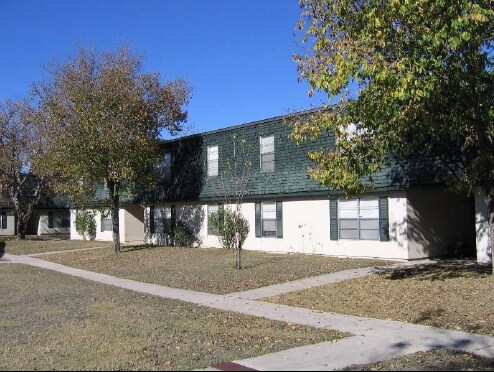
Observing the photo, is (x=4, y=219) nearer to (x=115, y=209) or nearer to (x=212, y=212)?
(x=115, y=209)

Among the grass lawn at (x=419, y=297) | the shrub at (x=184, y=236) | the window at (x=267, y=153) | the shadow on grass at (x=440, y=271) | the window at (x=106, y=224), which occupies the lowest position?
the grass lawn at (x=419, y=297)

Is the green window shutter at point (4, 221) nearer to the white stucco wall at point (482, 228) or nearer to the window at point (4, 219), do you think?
the window at point (4, 219)

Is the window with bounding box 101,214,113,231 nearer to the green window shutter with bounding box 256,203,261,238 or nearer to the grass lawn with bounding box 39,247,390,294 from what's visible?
the grass lawn with bounding box 39,247,390,294

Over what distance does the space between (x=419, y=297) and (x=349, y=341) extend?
417 cm

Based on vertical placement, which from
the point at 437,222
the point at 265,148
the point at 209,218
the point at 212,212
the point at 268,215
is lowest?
the point at 437,222

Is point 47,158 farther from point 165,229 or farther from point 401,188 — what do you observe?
point 401,188

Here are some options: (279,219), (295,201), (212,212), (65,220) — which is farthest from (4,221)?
(295,201)

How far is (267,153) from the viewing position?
2356 cm

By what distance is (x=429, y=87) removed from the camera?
34.7ft

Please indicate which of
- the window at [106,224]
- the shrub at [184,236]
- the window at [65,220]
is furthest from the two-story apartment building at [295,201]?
the window at [65,220]

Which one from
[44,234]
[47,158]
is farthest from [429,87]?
[44,234]

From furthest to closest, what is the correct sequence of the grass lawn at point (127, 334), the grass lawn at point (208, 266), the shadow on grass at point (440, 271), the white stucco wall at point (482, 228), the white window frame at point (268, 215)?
the white window frame at point (268, 215), the white stucco wall at point (482, 228), the grass lawn at point (208, 266), the shadow on grass at point (440, 271), the grass lawn at point (127, 334)

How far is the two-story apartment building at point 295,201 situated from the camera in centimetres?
1892

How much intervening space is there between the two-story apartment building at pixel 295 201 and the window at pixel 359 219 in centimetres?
3
